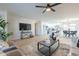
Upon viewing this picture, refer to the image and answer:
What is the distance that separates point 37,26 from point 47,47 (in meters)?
0.57

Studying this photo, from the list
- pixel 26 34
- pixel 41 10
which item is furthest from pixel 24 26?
pixel 41 10

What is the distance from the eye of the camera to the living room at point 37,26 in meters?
2.16

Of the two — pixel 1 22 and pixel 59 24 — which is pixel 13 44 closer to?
pixel 1 22

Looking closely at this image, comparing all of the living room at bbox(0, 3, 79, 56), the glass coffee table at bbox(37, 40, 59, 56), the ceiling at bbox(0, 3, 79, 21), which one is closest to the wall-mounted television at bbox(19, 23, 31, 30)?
the living room at bbox(0, 3, 79, 56)

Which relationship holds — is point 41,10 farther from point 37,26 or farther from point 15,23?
point 15,23

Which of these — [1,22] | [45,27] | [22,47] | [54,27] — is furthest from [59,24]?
[1,22]

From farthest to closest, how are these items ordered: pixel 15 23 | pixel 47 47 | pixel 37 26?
pixel 37 26
pixel 15 23
pixel 47 47

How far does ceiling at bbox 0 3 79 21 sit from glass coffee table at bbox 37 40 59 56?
549 mm

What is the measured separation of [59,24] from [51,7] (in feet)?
1.43

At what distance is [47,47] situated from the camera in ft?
7.19

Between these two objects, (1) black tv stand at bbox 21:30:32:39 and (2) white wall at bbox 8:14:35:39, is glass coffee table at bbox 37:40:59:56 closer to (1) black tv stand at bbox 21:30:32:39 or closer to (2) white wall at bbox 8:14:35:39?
(1) black tv stand at bbox 21:30:32:39

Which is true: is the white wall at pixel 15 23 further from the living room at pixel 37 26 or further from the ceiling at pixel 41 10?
the ceiling at pixel 41 10

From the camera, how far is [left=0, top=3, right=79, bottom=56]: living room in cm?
216

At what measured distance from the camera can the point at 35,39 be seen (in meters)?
2.32
